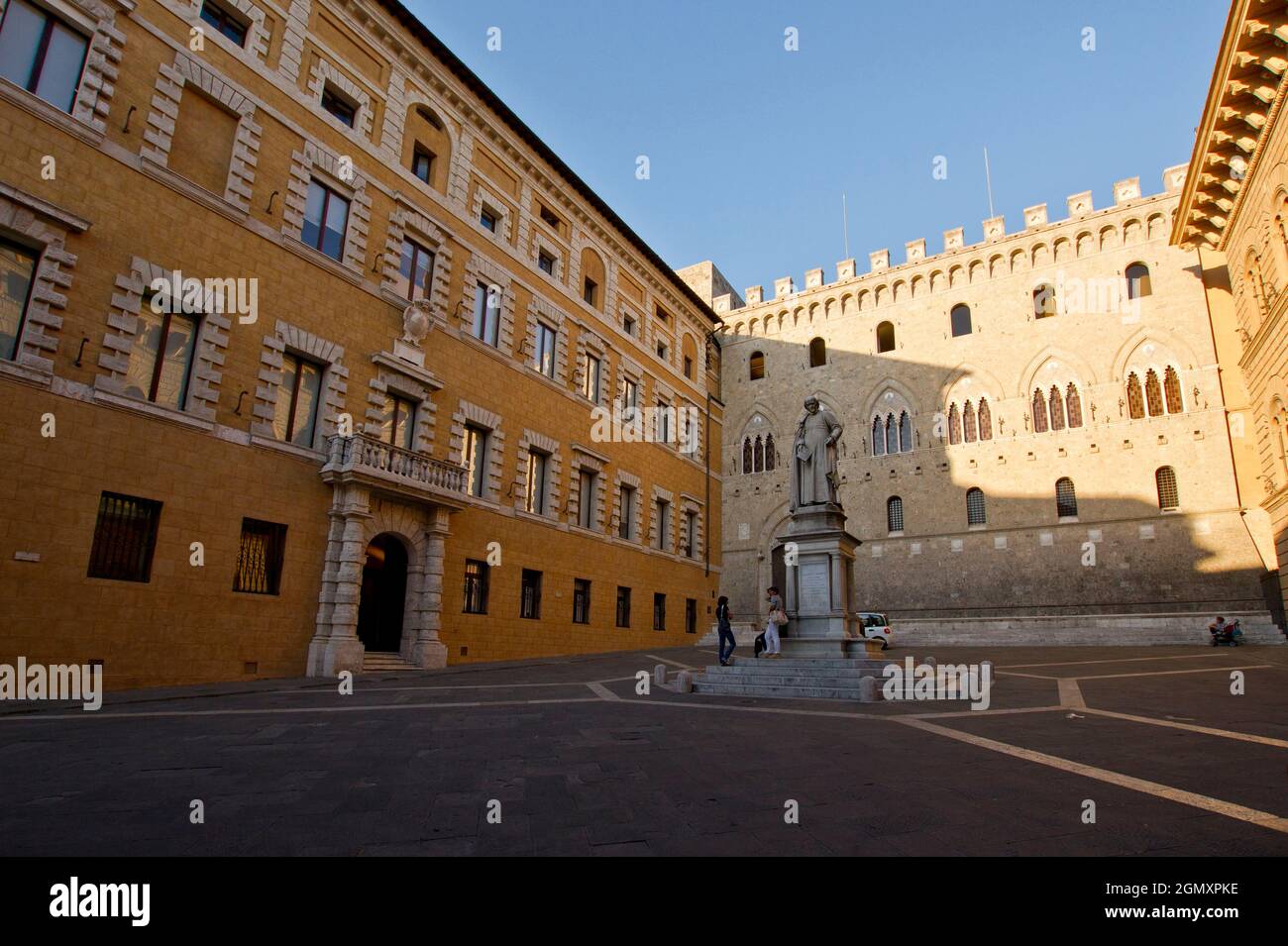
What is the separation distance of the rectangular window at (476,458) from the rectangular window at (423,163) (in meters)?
7.68

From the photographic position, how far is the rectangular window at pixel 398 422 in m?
18.0

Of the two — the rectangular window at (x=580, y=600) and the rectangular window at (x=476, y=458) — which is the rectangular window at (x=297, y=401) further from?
the rectangular window at (x=580, y=600)

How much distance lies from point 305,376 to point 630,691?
10851 mm

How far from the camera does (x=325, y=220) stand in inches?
686

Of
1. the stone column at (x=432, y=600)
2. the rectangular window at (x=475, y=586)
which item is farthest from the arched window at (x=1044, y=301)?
the stone column at (x=432, y=600)

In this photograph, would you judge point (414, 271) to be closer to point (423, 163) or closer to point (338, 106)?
point (423, 163)

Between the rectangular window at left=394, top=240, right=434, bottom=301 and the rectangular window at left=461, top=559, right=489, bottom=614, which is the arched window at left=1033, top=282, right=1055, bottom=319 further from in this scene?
the rectangular window at left=461, top=559, right=489, bottom=614

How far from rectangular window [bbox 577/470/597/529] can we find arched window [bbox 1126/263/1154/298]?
79.9 feet

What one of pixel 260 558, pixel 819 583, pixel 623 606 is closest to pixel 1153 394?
pixel 819 583

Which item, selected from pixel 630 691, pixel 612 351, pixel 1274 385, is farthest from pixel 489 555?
pixel 1274 385

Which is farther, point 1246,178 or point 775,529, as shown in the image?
point 775,529

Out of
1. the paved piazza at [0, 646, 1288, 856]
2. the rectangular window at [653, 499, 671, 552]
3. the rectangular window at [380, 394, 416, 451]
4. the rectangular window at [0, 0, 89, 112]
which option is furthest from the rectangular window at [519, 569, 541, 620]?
the rectangular window at [0, 0, 89, 112]
